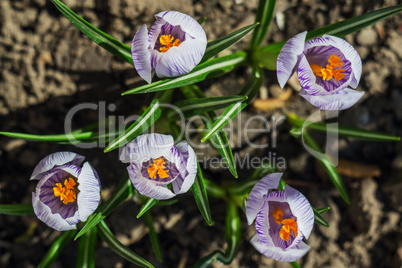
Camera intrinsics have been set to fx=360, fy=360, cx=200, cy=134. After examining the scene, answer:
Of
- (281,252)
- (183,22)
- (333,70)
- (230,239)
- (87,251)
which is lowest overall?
(230,239)

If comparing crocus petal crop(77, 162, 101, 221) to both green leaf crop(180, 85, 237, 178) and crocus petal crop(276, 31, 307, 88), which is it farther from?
crocus petal crop(276, 31, 307, 88)

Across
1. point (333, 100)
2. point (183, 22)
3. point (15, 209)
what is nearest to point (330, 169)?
point (333, 100)

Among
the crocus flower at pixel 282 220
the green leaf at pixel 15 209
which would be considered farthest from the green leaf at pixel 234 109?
the green leaf at pixel 15 209

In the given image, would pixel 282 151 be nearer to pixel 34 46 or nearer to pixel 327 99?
pixel 327 99

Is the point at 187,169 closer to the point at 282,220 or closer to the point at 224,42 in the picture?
the point at 282,220

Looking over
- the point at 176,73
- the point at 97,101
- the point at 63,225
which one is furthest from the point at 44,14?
the point at 63,225

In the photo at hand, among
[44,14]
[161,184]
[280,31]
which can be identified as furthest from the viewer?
[280,31]

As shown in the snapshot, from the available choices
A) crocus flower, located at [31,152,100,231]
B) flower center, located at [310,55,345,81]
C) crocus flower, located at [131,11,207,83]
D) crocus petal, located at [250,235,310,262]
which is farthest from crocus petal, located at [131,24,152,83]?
crocus petal, located at [250,235,310,262]
